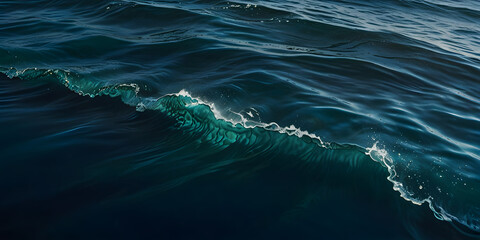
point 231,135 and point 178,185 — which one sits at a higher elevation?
point 231,135

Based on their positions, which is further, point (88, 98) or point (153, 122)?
point (88, 98)

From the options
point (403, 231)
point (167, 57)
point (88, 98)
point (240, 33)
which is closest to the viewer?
point (403, 231)

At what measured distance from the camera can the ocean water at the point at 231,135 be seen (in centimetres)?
269

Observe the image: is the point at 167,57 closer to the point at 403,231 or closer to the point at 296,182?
the point at 296,182

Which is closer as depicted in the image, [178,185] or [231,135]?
[178,185]

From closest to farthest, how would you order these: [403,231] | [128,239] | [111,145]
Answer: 1. [128,239]
2. [403,231]
3. [111,145]

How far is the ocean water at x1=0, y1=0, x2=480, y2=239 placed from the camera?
2.69m

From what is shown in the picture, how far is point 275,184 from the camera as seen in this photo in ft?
9.91

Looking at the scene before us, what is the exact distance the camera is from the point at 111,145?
11.0 ft

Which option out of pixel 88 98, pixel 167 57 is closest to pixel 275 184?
pixel 88 98

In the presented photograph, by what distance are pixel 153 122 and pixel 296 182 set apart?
1452mm

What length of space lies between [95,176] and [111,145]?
17.3 inches

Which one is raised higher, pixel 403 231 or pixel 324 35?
pixel 324 35

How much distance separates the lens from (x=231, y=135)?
360 centimetres
